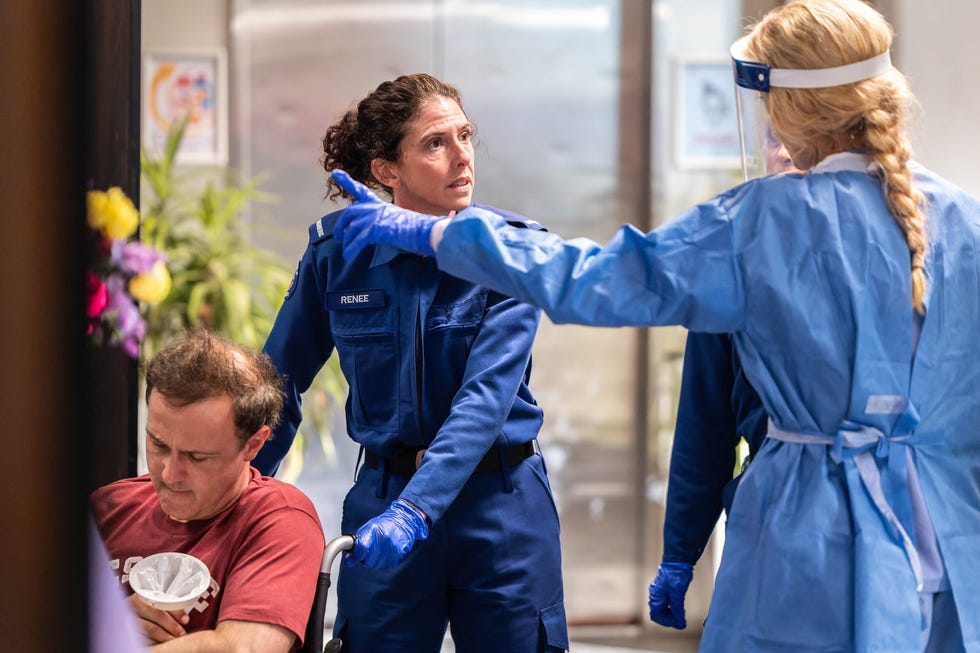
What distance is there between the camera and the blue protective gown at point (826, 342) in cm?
135

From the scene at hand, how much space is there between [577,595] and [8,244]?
398 cm

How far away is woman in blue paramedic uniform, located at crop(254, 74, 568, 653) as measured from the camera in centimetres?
188

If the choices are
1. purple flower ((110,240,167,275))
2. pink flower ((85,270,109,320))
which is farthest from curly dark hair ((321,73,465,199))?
pink flower ((85,270,109,320))

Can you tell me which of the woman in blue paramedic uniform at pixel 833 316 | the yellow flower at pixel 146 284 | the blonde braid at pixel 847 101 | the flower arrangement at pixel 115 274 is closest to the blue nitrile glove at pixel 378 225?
the woman in blue paramedic uniform at pixel 833 316

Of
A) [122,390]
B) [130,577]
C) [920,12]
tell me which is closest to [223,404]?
[130,577]

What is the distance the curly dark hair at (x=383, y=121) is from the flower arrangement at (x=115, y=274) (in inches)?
61.9

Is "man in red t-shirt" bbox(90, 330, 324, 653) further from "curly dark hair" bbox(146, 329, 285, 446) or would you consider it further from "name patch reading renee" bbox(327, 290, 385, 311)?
"name patch reading renee" bbox(327, 290, 385, 311)

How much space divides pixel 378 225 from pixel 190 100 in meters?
2.55

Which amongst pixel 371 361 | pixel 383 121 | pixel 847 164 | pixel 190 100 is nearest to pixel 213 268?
pixel 190 100

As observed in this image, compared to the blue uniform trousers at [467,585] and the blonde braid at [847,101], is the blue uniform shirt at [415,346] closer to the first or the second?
the blue uniform trousers at [467,585]

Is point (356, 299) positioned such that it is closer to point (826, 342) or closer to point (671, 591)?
point (671, 591)

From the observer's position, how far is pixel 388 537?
5.32 feet

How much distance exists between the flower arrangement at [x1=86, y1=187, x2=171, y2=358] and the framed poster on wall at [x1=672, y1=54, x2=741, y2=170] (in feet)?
12.1

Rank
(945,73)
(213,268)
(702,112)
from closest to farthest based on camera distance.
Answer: (945,73), (213,268), (702,112)
